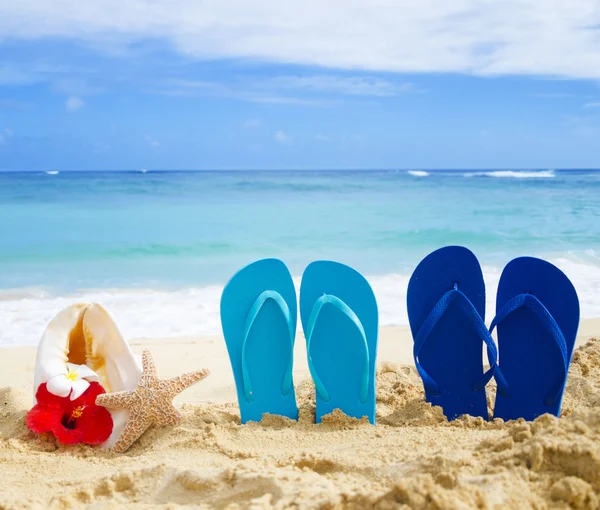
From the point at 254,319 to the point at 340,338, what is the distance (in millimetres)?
339

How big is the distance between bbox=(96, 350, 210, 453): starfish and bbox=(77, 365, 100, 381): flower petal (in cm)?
15

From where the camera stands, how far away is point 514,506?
1.30 metres

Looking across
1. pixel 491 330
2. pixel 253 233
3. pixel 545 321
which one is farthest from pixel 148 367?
pixel 253 233

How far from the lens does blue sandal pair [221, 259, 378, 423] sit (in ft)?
7.58

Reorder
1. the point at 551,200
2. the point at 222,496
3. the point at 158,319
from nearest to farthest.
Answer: the point at 222,496
the point at 158,319
the point at 551,200

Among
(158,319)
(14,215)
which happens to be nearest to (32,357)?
(158,319)

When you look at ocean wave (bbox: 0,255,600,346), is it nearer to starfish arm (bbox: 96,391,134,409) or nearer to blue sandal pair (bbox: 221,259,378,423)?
blue sandal pair (bbox: 221,259,378,423)

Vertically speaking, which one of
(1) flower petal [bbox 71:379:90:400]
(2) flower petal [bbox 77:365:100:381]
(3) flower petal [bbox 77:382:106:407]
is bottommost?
(3) flower petal [bbox 77:382:106:407]

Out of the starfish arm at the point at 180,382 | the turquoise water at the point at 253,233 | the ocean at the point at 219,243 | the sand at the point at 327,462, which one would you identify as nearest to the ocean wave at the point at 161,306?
the ocean at the point at 219,243

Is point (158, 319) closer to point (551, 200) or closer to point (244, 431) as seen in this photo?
point (244, 431)

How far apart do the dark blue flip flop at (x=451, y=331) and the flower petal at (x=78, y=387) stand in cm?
123

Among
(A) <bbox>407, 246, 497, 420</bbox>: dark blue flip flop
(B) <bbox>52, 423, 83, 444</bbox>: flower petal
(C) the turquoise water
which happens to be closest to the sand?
(B) <bbox>52, 423, 83, 444</bbox>: flower petal

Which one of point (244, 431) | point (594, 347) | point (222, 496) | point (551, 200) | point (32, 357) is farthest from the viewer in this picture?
point (551, 200)

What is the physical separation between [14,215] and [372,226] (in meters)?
7.93
